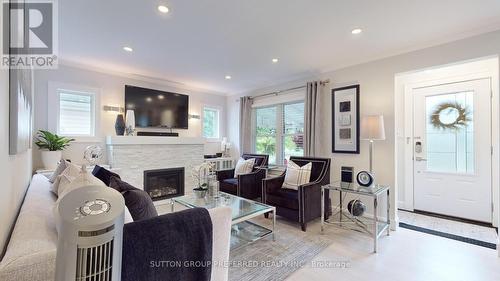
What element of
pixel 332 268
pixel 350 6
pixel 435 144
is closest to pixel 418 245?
Result: pixel 332 268

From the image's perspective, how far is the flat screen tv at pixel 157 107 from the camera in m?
4.00

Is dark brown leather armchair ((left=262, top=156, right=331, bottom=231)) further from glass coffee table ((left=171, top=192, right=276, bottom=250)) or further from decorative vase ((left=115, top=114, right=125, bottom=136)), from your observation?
decorative vase ((left=115, top=114, right=125, bottom=136))

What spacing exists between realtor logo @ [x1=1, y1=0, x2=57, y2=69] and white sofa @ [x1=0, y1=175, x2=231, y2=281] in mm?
661

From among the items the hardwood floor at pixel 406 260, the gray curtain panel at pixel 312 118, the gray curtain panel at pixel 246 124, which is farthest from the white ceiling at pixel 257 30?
the hardwood floor at pixel 406 260

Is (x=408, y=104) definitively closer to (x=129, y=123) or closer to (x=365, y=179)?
(x=365, y=179)

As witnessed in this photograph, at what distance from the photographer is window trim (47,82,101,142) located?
3277 millimetres

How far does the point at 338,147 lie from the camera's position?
3498mm

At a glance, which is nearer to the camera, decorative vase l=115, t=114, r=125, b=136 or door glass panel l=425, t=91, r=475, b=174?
door glass panel l=425, t=91, r=475, b=174

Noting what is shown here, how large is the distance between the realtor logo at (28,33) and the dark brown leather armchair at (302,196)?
2681 mm

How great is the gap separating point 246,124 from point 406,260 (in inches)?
143

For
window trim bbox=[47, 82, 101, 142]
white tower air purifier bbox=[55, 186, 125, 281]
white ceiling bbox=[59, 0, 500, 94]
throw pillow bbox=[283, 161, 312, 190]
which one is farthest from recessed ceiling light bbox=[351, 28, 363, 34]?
window trim bbox=[47, 82, 101, 142]

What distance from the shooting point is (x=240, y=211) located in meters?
2.36

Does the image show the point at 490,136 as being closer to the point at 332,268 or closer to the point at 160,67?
the point at 332,268

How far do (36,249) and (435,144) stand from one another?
14.8 feet
